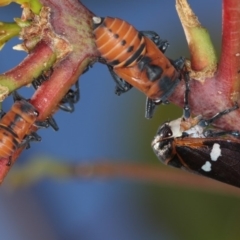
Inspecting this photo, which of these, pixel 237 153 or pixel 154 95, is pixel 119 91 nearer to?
pixel 154 95

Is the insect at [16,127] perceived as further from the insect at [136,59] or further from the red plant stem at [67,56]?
the insect at [136,59]

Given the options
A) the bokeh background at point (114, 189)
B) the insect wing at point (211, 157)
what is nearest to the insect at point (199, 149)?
the insect wing at point (211, 157)

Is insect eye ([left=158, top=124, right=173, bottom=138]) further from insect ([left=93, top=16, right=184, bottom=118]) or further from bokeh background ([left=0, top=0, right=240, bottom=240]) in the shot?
bokeh background ([left=0, top=0, right=240, bottom=240])

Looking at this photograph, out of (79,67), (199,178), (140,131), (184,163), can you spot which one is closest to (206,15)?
(140,131)

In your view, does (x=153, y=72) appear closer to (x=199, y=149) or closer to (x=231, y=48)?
(x=231, y=48)

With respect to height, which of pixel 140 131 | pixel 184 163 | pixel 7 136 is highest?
pixel 7 136
